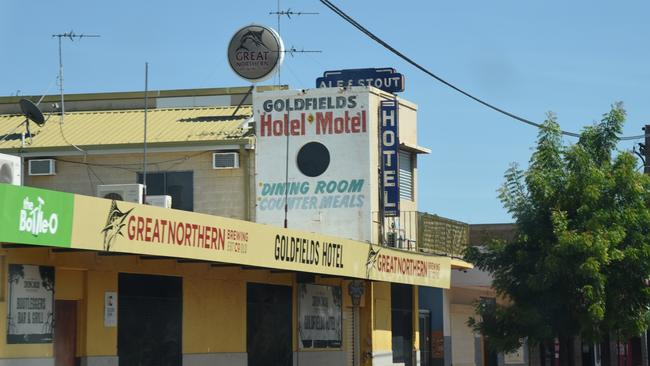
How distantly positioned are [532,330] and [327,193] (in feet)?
27.5

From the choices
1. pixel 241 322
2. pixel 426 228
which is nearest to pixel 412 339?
pixel 426 228

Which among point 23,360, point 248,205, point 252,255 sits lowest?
point 23,360

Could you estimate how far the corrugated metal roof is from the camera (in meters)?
35.1

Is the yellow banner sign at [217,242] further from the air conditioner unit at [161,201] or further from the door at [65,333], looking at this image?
the air conditioner unit at [161,201]

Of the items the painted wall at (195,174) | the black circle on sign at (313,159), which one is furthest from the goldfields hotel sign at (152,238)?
the painted wall at (195,174)

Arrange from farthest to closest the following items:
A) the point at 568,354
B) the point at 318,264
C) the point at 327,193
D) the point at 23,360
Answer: the point at 327,193 < the point at 568,354 < the point at 318,264 < the point at 23,360

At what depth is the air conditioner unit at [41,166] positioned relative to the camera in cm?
3503

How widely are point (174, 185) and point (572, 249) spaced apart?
1260 centimetres

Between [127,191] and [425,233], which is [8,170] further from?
[425,233]

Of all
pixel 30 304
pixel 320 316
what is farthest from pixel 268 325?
pixel 30 304

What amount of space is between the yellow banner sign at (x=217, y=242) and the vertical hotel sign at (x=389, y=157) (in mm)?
3624

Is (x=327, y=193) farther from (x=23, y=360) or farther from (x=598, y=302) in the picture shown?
(x=23, y=360)

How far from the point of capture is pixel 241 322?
2598 centimetres

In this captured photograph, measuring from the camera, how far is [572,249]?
26734 millimetres
